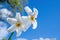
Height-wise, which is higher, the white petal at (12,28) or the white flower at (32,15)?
the white flower at (32,15)

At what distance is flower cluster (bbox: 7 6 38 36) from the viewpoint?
83cm

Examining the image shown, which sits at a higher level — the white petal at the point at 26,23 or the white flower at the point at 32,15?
the white flower at the point at 32,15

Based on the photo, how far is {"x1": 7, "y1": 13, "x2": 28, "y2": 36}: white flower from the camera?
843mm

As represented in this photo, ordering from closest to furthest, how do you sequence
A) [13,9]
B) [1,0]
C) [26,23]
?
[26,23]
[13,9]
[1,0]

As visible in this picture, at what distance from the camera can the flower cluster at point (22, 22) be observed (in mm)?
829

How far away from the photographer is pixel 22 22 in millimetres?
837

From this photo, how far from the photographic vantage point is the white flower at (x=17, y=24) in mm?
843

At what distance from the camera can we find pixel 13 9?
24.6 ft

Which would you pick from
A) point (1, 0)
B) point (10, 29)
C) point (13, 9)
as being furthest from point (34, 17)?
point (1, 0)

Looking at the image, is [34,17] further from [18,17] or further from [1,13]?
[1,13]

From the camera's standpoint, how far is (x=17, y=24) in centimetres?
88

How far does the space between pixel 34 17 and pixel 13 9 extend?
6.64m

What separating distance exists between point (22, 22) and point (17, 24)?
0.05 meters

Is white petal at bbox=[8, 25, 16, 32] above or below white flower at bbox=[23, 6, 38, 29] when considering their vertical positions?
below
